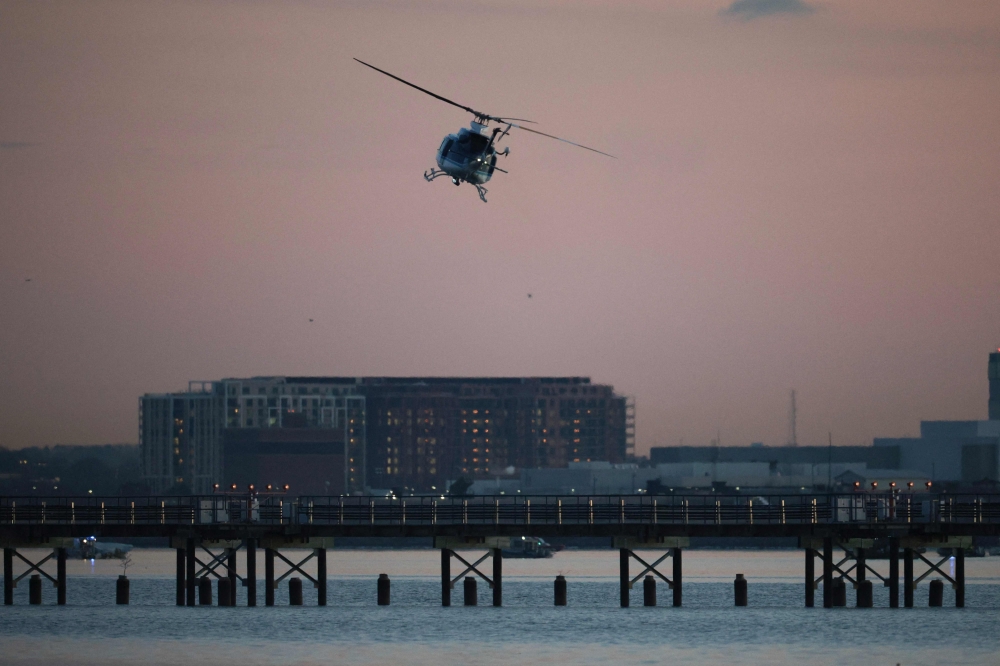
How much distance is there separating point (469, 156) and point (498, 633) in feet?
68.2

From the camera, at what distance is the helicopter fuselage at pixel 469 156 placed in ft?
259

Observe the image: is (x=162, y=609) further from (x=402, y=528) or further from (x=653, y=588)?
(x=653, y=588)

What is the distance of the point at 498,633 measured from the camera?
73125mm

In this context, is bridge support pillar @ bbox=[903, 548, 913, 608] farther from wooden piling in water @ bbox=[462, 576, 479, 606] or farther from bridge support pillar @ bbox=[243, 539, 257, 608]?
bridge support pillar @ bbox=[243, 539, 257, 608]

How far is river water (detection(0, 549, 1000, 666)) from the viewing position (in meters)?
65.4

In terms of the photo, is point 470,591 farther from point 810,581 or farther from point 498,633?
point 810,581

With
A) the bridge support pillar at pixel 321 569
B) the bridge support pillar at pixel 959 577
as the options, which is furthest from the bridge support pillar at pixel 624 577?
the bridge support pillar at pixel 959 577

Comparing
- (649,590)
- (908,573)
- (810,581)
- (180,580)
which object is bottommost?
(649,590)

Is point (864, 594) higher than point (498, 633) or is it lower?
higher

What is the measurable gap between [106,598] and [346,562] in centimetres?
8476

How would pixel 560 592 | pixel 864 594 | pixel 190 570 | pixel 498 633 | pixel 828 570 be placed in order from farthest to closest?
pixel 560 592 → pixel 864 594 → pixel 190 570 → pixel 828 570 → pixel 498 633

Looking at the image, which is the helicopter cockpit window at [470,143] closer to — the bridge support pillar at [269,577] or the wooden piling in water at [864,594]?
the bridge support pillar at [269,577]

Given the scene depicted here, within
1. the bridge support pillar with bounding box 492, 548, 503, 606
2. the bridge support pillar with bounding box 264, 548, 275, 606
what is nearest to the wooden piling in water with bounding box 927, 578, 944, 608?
the bridge support pillar with bounding box 492, 548, 503, 606

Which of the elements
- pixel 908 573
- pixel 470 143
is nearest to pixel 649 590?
pixel 908 573
